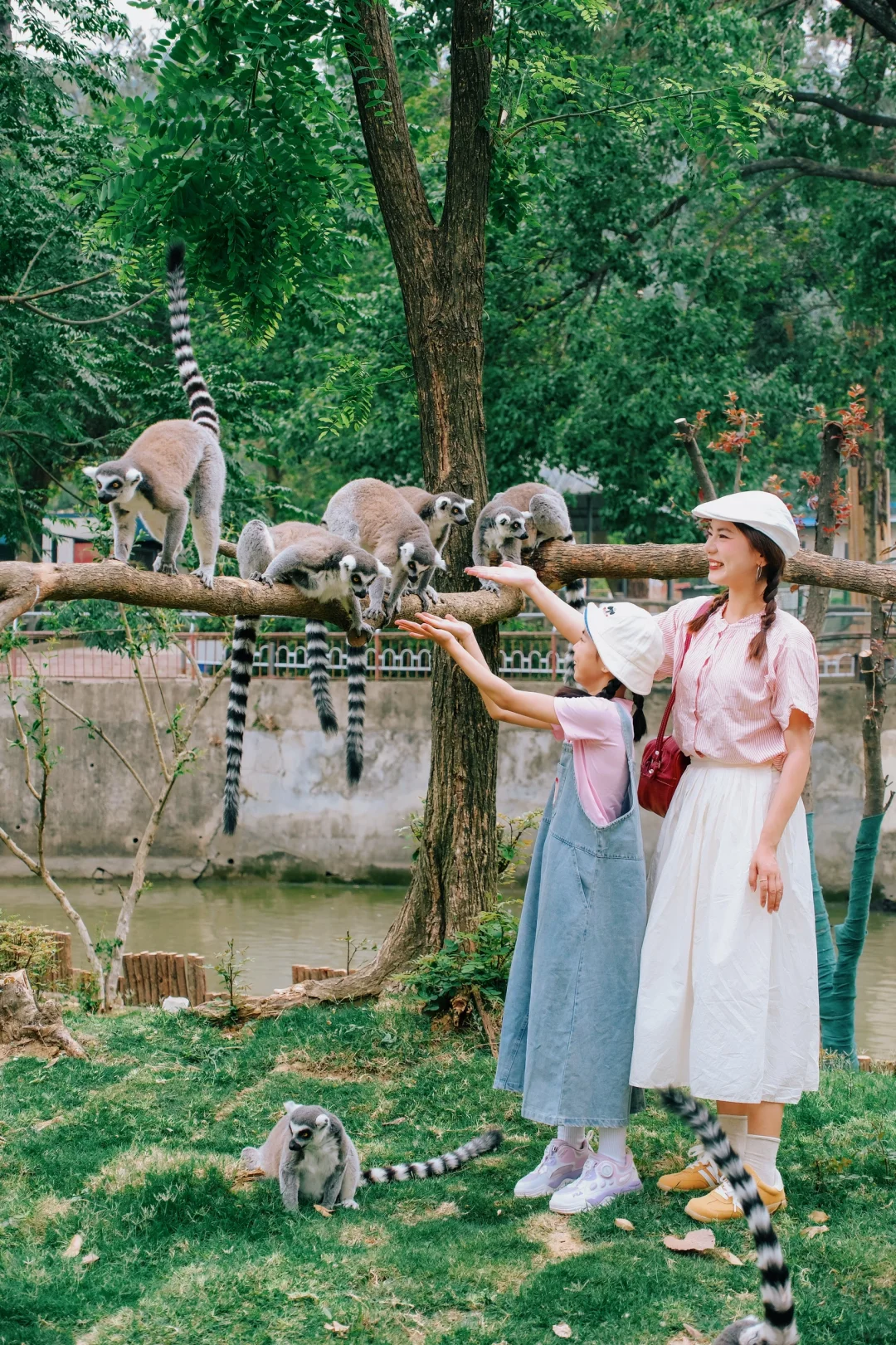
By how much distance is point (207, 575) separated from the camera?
13.8ft

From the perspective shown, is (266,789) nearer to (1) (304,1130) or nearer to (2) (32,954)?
(2) (32,954)

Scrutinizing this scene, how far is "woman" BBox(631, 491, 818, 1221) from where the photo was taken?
2.88m

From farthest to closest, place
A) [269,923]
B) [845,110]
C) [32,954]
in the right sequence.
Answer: [845,110]
[269,923]
[32,954]

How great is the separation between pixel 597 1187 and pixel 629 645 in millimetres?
1464

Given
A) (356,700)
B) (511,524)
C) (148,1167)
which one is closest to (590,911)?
(148,1167)

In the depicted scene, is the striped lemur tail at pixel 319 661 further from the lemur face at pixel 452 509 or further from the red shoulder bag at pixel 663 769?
the red shoulder bag at pixel 663 769

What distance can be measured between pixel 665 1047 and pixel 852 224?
11.6 m

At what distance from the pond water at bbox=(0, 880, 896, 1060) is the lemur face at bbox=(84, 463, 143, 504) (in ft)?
18.8

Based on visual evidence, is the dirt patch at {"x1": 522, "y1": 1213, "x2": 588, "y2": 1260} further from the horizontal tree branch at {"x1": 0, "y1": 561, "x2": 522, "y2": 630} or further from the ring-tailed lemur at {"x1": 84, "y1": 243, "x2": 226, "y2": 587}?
the ring-tailed lemur at {"x1": 84, "y1": 243, "x2": 226, "y2": 587}

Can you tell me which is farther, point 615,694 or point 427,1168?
point 427,1168

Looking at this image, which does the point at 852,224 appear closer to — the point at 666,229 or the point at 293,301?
the point at 666,229

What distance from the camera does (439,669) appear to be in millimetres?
5457

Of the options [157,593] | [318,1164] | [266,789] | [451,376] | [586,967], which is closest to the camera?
[586,967]

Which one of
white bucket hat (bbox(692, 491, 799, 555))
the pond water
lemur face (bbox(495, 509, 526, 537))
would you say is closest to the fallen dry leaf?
white bucket hat (bbox(692, 491, 799, 555))
